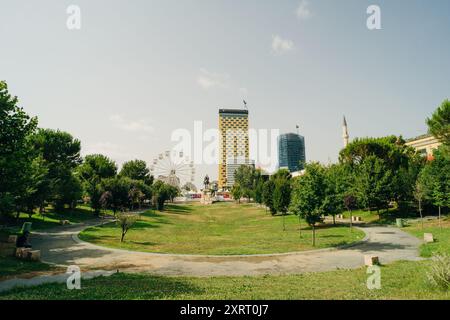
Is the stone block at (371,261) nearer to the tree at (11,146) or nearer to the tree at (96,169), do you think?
the tree at (11,146)

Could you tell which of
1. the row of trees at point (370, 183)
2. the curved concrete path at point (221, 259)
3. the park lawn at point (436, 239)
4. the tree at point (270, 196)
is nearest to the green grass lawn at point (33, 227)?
the curved concrete path at point (221, 259)

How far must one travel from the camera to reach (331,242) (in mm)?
28594

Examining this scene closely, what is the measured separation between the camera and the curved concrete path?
18609mm

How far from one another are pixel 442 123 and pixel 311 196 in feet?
93.0

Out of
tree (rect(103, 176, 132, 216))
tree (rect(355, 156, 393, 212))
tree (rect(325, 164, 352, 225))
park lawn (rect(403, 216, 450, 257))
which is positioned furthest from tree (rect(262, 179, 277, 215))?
tree (rect(103, 176, 132, 216))

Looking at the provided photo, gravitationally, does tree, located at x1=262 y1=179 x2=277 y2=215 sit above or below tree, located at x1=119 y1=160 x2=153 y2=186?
below

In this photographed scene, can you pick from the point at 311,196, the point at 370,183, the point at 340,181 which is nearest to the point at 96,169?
the point at 340,181

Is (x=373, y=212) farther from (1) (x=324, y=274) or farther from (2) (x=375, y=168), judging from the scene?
(1) (x=324, y=274)

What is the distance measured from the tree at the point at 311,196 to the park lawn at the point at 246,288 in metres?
12.4

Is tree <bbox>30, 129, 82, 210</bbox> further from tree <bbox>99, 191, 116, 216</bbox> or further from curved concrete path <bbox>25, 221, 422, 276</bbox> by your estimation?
curved concrete path <bbox>25, 221, 422, 276</bbox>

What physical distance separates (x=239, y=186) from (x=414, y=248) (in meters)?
107

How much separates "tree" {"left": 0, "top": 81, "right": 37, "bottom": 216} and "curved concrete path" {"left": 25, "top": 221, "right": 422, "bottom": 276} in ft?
19.7
